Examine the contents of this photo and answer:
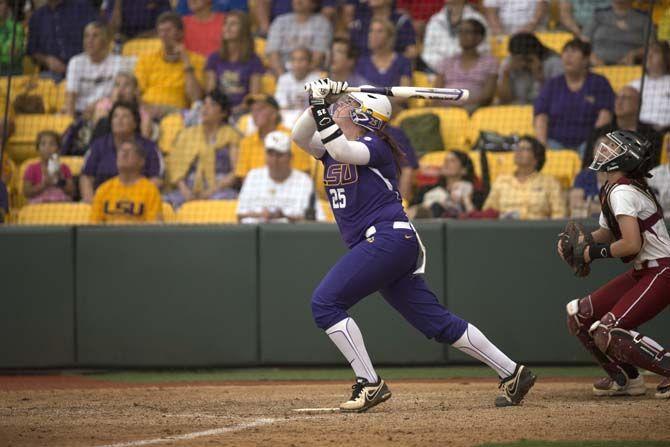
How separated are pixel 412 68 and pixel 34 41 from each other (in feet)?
13.8

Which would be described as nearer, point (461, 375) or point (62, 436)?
point (62, 436)

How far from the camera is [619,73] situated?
33.3 ft

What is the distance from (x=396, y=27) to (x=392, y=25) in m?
0.27

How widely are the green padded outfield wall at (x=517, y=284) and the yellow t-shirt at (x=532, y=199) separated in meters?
0.47

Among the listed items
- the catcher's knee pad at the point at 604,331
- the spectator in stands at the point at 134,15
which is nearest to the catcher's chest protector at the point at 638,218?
the catcher's knee pad at the point at 604,331

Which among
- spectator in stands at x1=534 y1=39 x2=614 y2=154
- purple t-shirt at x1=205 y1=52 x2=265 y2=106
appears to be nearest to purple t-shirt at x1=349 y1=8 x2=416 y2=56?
purple t-shirt at x1=205 y1=52 x2=265 y2=106

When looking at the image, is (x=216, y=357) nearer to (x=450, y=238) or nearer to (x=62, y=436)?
(x=450, y=238)

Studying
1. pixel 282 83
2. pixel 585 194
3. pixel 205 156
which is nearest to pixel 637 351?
pixel 585 194

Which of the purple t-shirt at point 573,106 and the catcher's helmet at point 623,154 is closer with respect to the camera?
the catcher's helmet at point 623,154

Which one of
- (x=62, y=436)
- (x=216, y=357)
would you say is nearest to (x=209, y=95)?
(x=216, y=357)

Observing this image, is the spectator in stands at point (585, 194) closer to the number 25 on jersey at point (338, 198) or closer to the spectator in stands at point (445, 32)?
the spectator in stands at point (445, 32)

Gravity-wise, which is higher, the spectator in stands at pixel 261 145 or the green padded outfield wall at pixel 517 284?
the spectator in stands at pixel 261 145

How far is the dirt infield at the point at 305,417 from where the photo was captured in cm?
496

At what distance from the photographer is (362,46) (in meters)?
11.3
